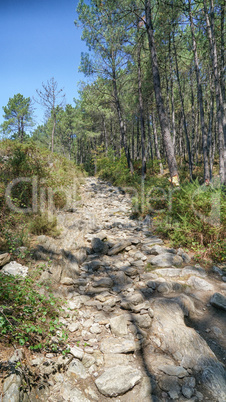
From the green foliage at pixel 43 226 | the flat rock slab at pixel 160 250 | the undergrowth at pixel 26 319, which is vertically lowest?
the flat rock slab at pixel 160 250

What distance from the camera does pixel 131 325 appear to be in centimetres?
276

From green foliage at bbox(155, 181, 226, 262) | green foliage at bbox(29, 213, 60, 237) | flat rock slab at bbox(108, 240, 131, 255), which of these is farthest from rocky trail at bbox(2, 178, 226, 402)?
green foliage at bbox(155, 181, 226, 262)

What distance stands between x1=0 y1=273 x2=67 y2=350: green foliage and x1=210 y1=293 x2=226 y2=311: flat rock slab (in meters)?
2.31

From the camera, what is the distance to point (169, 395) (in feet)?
6.36

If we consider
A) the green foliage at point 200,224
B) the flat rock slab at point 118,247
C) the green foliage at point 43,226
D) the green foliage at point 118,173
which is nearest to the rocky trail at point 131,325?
the flat rock slab at point 118,247

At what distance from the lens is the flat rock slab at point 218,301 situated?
10.3ft

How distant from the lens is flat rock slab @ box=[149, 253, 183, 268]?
4.28 m

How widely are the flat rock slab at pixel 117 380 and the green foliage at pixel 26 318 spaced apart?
572 millimetres

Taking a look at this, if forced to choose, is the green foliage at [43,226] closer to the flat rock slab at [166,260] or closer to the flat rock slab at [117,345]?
the flat rock slab at [166,260]

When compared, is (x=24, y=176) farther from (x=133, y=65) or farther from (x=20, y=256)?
(x=133, y=65)

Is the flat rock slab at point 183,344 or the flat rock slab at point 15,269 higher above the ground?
the flat rock slab at point 15,269

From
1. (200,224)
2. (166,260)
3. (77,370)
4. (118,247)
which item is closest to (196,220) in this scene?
(200,224)

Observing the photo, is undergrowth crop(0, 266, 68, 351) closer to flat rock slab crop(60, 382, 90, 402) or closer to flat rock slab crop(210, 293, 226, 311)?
flat rock slab crop(60, 382, 90, 402)

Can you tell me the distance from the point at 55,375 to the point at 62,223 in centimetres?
372
